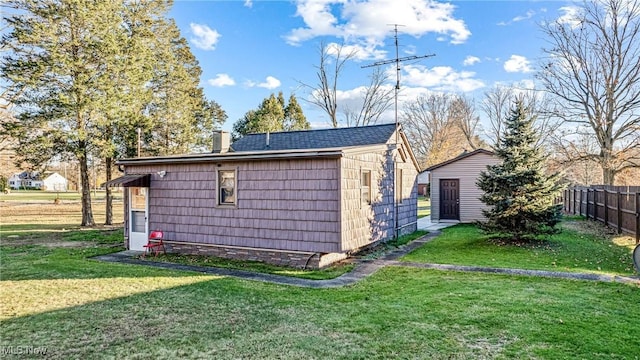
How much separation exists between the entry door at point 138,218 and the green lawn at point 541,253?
7458mm

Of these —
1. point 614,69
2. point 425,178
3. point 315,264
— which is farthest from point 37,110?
point 425,178

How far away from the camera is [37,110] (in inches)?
611

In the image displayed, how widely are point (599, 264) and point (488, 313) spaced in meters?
4.88

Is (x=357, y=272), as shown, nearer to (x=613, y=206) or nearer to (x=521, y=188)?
(x=521, y=188)

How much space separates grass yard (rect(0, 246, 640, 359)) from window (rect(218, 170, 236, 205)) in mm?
2471

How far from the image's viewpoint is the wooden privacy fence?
36.8 feet

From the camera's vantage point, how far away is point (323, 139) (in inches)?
529

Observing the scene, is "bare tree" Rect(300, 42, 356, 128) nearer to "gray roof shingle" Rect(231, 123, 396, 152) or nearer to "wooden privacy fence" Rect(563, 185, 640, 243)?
"gray roof shingle" Rect(231, 123, 396, 152)

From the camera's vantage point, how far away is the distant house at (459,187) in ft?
54.6

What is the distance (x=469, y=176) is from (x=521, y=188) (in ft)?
20.3

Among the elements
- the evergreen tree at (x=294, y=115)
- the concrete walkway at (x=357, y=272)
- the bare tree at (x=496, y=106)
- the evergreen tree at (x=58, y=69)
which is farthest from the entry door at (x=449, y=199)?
the bare tree at (x=496, y=106)

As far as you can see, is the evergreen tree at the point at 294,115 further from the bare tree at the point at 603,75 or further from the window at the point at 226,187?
the window at the point at 226,187

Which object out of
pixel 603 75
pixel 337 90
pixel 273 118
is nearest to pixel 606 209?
pixel 603 75

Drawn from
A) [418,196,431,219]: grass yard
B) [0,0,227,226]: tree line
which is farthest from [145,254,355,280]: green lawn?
[418,196,431,219]: grass yard
